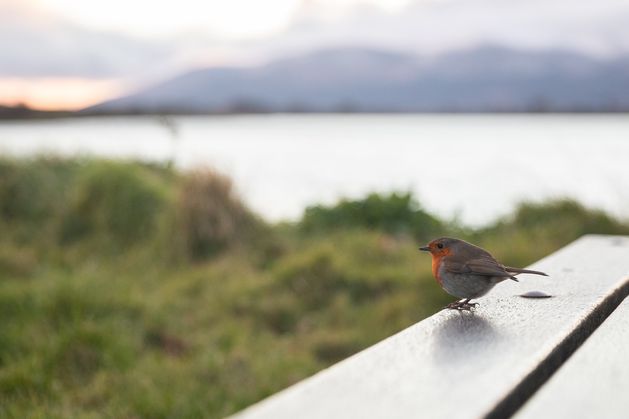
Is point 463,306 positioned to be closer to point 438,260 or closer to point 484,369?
point 438,260

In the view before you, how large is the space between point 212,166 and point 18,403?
522 cm

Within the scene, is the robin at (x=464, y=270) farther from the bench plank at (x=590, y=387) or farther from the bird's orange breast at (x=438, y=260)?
the bench plank at (x=590, y=387)

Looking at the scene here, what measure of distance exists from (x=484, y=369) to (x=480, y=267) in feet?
1.37

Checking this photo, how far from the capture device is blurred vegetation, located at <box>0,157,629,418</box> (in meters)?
3.94

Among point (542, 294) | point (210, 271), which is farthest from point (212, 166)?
point (542, 294)

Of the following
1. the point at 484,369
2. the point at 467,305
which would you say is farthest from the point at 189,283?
the point at 484,369

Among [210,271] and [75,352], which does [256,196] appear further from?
[75,352]

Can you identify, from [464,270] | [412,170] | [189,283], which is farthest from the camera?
[412,170]

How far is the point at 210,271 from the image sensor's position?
276 inches

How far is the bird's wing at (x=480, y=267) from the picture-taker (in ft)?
4.27

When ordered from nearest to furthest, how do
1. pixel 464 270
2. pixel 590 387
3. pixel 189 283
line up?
1. pixel 590 387
2. pixel 464 270
3. pixel 189 283

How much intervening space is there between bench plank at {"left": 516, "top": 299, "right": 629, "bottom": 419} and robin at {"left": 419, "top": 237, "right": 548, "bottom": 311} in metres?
0.26

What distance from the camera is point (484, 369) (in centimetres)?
91

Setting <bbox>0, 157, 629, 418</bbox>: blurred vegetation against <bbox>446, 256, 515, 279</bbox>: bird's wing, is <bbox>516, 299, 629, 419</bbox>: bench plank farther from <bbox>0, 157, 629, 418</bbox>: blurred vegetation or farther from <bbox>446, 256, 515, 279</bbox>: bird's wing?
<bbox>0, 157, 629, 418</bbox>: blurred vegetation
